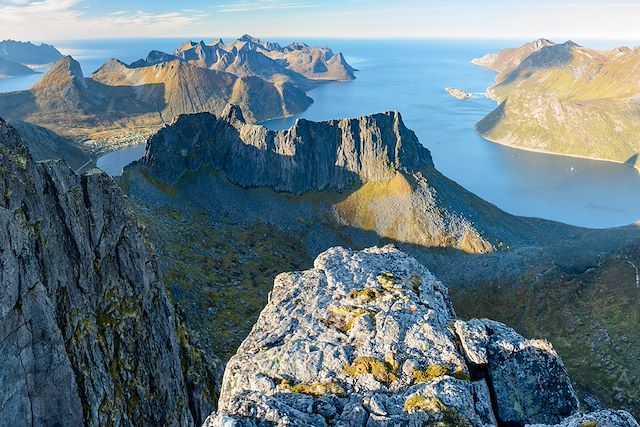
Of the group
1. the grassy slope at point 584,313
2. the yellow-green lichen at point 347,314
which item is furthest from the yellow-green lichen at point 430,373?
the grassy slope at point 584,313

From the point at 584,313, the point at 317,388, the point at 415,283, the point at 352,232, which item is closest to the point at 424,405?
the point at 317,388

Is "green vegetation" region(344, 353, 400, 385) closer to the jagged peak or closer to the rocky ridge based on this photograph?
the rocky ridge

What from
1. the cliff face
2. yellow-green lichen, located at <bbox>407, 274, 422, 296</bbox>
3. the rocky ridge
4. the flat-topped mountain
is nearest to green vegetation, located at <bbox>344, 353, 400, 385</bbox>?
yellow-green lichen, located at <bbox>407, 274, 422, 296</bbox>

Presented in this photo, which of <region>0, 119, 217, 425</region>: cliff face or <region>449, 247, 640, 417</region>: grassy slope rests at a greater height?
<region>0, 119, 217, 425</region>: cliff face

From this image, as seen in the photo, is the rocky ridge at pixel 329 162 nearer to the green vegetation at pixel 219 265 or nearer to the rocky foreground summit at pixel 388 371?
the green vegetation at pixel 219 265

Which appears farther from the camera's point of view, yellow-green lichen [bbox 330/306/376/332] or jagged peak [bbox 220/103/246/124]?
jagged peak [bbox 220/103/246/124]

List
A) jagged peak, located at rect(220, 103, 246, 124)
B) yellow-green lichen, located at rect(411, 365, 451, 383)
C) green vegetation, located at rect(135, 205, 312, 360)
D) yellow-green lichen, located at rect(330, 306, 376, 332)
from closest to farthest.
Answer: yellow-green lichen, located at rect(411, 365, 451, 383)
yellow-green lichen, located at rect(330, 306, 376, 332)
green vegetation, located at rect(135, 205, 312, 360)
jagged peak, located at rect(220, 103, 246, 124)

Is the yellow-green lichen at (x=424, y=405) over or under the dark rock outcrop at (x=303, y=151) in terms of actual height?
over

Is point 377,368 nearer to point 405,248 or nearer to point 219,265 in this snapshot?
point 219,265
